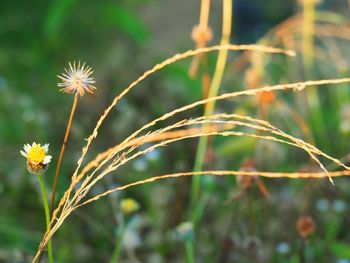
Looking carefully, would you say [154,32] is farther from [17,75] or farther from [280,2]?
[17,75]

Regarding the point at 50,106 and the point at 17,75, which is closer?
the point at 50,106

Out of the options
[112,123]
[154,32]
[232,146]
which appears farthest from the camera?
[154,32]

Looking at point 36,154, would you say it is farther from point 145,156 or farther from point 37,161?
point 145,156

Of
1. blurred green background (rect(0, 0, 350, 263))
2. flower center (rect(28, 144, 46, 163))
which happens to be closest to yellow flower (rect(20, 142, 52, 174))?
flower center (rect(28, 144, 46, 163))

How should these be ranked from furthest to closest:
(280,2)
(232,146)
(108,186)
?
(280,2) < (232,146) < (108,186)

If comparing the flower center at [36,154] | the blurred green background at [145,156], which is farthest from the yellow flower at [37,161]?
the blurred green background at [145,156]

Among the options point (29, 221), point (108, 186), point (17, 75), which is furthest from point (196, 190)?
point (17, 75)
